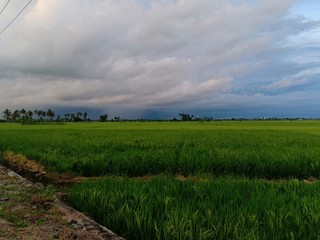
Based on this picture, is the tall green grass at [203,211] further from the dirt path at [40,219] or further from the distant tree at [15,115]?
the distant tree at [15,115]

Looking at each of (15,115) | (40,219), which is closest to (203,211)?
(40,219)

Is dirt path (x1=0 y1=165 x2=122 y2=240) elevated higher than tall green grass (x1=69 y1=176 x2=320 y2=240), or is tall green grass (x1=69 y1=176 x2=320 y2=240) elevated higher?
tall green grass (x1=69 y1=176 x2=320 y2=240)

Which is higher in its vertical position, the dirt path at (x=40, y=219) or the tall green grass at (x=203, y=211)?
the tall green grass at (x=203, y=211)

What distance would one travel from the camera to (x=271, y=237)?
4.46 metres

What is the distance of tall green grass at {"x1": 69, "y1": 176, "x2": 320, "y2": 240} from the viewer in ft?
14.9

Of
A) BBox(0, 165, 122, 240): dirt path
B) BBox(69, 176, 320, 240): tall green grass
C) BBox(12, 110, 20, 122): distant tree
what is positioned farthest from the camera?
BBox(12, 110, 20, 122): distant tree

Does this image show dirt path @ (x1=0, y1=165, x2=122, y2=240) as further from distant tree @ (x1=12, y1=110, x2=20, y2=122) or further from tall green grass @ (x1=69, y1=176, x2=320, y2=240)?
distant tree @ (x1=12, y1=110, x2=20, y2=122)

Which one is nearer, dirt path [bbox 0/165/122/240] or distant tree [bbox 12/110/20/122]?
dirt path [bbox 0/165/122/240]

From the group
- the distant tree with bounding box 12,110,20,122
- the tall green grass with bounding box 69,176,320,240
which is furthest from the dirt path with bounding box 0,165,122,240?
the distant tree with bounding box 12,110,20,122

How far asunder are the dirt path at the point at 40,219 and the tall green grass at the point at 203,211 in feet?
1.09

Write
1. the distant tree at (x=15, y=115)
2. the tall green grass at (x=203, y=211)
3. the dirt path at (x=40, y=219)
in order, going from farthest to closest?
the distant tree at (x=15, y=115)
the dirt path at (x=40, y=219)
the tall green grass at (x=203, y=211)

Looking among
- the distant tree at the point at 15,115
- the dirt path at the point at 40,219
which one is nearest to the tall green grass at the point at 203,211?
the dirt path at the point at 40,219

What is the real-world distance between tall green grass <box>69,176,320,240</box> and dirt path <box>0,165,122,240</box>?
13.1 inches

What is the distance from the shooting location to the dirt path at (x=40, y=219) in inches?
199
